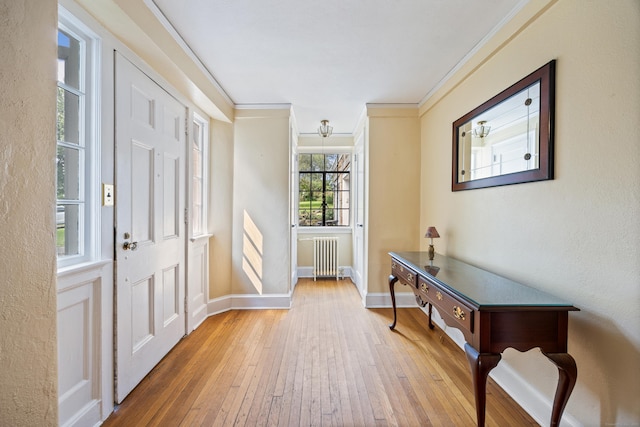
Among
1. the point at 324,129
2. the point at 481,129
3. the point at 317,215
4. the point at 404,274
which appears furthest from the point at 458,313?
the point at 317,215

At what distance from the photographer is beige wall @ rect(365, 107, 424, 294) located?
340 centimetres

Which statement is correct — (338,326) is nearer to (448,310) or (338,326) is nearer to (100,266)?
(448,310)

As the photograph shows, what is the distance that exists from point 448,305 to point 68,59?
8.24 feet

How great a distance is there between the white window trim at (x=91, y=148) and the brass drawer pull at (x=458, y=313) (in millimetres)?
2075

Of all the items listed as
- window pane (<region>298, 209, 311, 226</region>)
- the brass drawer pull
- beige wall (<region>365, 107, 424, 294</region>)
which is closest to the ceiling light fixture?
beige wall (<region>365, 107, 424, 294</region>)

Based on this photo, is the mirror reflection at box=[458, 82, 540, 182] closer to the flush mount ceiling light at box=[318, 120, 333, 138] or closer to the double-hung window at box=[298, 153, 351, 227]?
the flush mount ceiling light at box=[318, 120, 333, 138]

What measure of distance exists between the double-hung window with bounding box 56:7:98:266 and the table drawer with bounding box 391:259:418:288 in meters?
2.19

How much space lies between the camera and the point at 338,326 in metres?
2.88

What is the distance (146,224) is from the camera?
2043 mm

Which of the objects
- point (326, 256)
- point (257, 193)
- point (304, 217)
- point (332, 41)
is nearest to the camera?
point (332, 41)

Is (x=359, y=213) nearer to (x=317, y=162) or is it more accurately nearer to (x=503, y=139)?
(x=317, y=162)

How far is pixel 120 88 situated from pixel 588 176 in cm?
264

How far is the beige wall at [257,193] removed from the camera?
3.34 metres

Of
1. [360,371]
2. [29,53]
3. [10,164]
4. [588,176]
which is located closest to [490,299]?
[588,176]
